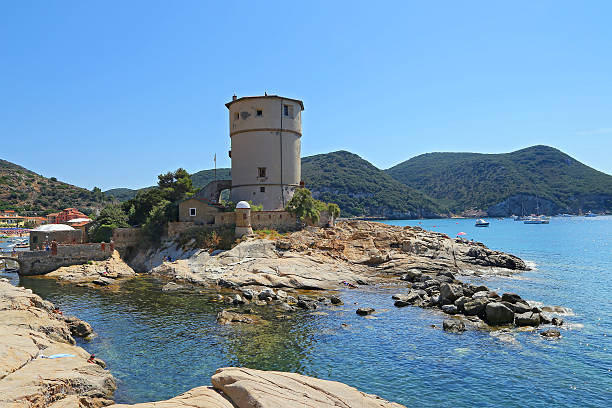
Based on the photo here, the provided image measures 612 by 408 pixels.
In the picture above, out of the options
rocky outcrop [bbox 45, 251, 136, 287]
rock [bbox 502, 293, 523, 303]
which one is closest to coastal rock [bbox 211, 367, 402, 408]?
rock [bbox 502, 293, 523, 303]

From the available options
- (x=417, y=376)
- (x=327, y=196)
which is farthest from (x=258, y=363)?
(x=327, y=196)

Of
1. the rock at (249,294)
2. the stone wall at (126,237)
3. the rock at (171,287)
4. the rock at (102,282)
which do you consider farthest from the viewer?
the stone wall at (126,237)

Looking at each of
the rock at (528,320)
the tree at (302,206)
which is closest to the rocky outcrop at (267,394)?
the rock at (528,320)

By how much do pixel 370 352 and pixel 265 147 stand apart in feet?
113

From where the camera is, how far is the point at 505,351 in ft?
63.0

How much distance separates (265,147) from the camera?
49688 mm

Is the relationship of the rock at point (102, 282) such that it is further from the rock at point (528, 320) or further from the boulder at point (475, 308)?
the rock at point (528, 320)

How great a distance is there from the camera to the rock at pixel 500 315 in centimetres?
2366

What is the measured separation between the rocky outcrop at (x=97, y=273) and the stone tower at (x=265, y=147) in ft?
50.6

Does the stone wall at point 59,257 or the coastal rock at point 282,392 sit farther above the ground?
the stone wall at point 59,257

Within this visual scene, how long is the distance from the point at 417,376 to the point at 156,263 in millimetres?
34691

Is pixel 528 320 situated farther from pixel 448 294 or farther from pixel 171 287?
pixel 171 287

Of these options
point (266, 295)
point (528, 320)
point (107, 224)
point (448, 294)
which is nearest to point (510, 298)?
point (528, 320)

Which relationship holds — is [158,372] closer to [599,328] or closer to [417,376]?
[417,376]
